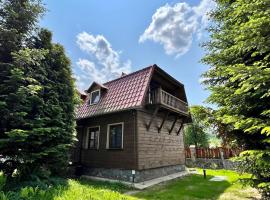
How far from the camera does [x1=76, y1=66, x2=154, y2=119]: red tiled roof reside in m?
10.2

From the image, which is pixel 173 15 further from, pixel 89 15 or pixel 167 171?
pixel 167 171

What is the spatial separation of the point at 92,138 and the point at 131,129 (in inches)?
161

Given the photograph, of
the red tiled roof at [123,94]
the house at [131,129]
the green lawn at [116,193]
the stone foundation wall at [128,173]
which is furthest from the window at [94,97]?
the green lawn at [116,193]

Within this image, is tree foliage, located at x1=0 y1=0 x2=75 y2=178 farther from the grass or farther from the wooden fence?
the wooden fence

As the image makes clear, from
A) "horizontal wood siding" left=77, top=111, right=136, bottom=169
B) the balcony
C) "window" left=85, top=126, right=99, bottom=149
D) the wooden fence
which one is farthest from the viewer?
the wooden fence

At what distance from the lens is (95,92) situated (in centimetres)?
1359

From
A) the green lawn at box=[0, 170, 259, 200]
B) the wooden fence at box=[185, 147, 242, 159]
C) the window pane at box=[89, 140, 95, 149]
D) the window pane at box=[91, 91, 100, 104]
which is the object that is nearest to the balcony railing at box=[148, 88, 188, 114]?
the window pane at box=[91, 91, 100, 104]

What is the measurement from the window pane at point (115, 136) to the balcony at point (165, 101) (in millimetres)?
2380

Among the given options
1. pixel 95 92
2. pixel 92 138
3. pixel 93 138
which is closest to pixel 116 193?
pixel 93 138

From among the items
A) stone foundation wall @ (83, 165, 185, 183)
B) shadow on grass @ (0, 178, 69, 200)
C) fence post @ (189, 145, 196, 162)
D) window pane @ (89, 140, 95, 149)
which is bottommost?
stone foundation wall @ (83, 165, 185, 183)

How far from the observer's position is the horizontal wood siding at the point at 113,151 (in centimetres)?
985

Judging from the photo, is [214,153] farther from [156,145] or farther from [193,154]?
[156,145]

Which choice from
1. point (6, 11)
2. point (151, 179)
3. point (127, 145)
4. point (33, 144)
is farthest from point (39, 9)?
point (151, 179)

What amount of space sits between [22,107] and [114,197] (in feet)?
14.5
